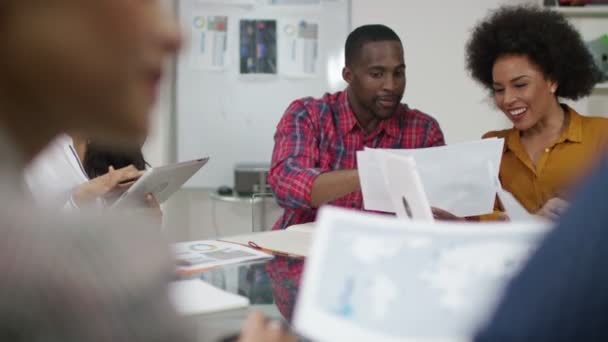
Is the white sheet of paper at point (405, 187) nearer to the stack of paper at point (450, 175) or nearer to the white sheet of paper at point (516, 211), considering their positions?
the stack of paper at point (450, 175)

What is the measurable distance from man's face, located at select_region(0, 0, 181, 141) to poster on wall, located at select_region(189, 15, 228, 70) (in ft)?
8.54

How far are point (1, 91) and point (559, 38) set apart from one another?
2.04 m

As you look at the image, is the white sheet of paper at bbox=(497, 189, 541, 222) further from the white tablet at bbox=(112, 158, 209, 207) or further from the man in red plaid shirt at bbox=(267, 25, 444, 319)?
the white tablet at bbox=(112, 158, 209, 207)

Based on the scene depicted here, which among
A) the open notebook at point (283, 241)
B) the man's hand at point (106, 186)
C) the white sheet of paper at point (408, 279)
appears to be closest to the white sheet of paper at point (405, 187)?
the open notebook at point (283, 241)

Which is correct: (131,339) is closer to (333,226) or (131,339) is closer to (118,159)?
(333,226)

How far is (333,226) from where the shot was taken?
68 centimetres

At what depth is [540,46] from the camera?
2.00 meters

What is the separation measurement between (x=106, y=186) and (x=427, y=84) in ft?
5.97

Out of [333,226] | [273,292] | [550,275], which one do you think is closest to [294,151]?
[273,292]

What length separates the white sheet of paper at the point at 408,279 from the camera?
61cm

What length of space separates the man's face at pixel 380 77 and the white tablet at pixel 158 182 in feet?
2.24

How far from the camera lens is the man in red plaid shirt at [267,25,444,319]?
2.01 metres

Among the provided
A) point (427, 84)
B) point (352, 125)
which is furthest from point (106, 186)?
point (427, 84)

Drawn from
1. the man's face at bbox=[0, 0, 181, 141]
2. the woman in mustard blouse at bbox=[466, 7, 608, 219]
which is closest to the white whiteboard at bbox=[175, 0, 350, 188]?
the woman in mustard blouse at bbox=[466, 7, 608, 219]
